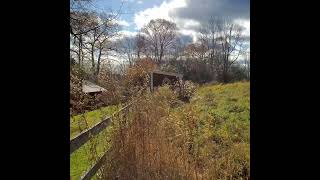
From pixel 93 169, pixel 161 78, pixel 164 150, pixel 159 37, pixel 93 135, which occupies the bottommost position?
pixel 93 169

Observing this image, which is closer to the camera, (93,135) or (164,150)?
(164,150)

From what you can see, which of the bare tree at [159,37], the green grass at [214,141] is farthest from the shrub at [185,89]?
the bare tree at [159,37]

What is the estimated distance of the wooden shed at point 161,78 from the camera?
382cm

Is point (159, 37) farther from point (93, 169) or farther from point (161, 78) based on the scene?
point (93, 169)

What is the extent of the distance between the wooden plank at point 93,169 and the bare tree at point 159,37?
3.41 feet

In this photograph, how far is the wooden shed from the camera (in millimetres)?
3817

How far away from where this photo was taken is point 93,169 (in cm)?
331

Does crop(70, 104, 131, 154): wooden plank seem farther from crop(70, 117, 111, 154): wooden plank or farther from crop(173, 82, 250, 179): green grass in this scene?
crop(173, 82, 250, 179): green grass

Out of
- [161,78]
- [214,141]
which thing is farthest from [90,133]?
[214,141]

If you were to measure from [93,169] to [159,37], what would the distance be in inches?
50.2

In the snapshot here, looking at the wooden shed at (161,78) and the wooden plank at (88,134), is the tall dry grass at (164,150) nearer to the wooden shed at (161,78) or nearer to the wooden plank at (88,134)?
the wooden plank at (88,134)
